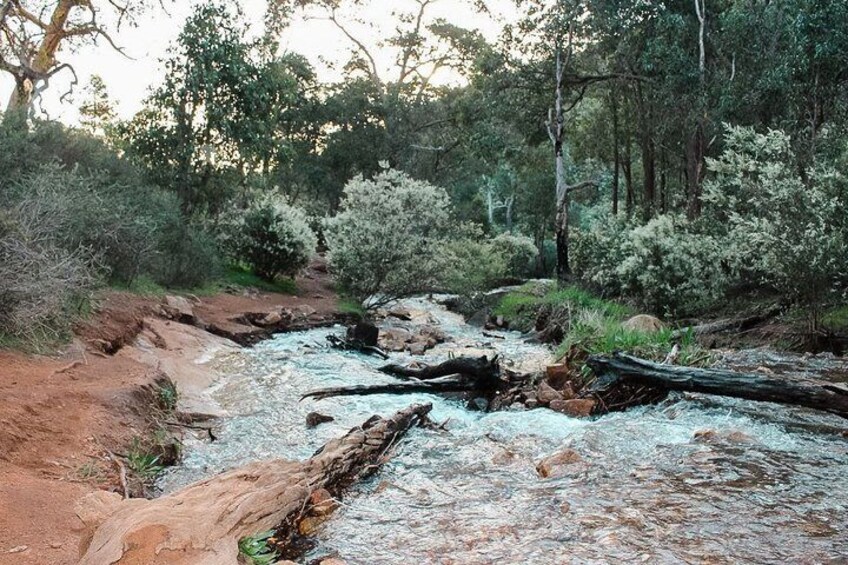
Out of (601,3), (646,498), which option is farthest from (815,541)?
(601,3)

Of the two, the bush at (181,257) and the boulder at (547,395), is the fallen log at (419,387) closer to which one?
the boulder at (547,395)

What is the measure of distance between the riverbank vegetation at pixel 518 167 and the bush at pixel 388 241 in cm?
6

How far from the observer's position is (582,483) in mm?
4875

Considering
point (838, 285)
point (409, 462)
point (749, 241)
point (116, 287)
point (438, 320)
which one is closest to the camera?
point (409, 462)

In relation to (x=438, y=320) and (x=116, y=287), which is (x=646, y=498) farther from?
(x=438, y=320)

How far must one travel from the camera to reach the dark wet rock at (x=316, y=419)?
22.3 ft

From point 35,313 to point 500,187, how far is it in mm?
41589

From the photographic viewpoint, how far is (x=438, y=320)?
18.4 m

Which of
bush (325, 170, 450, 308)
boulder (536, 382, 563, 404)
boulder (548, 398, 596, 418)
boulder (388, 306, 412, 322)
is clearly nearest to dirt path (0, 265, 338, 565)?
boulder (536, 382, 563, 404)

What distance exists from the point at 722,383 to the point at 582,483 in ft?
8.76

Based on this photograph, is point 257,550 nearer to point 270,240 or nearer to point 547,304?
point 547,304

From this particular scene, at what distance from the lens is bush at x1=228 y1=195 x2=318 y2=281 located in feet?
64.0

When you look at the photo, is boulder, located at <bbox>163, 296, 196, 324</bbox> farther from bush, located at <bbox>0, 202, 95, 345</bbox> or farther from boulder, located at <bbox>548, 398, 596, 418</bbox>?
boulder, located at <bbox>548, 398, 596, 418</bbox>

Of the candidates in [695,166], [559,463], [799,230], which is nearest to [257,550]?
[559,463]
